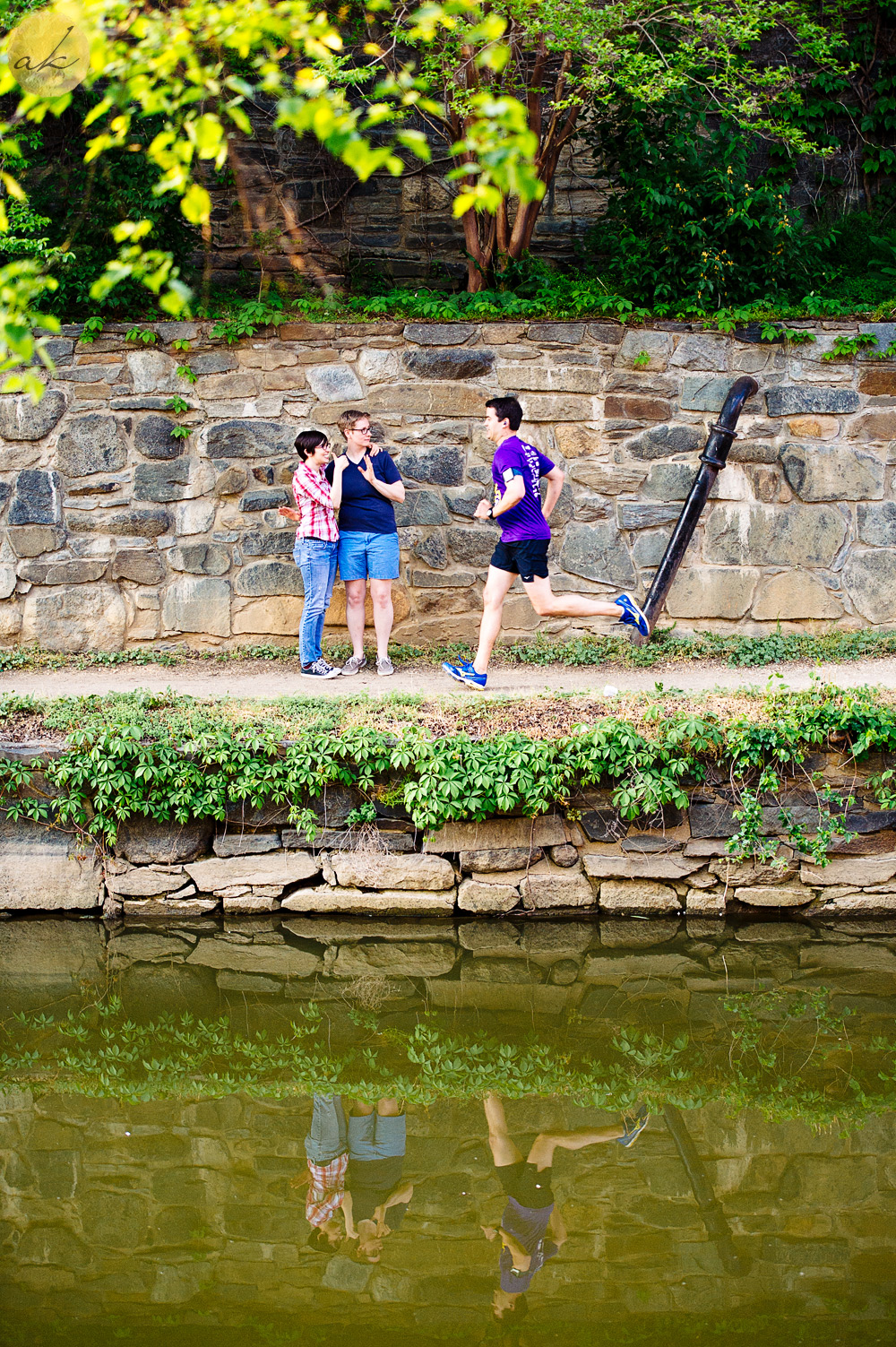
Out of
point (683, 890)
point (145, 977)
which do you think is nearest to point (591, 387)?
point (683, 890)

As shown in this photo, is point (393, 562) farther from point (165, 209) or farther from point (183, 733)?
point (165, 209)

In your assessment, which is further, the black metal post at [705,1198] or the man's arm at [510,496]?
the man's arm at [510,496]

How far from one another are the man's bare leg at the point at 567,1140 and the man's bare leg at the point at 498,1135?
0.19 feet

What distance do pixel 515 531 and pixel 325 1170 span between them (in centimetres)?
329

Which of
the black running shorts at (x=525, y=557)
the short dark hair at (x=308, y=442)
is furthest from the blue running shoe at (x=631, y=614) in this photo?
the short dark hair at (x=308, y=442)

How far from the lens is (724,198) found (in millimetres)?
6598

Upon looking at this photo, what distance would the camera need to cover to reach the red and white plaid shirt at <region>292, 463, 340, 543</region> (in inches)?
232

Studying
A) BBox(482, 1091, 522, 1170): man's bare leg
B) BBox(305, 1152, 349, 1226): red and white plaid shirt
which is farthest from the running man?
BBox(305, 1152, 349, 1226): red and white plaid shirt

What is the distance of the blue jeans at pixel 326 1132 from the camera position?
323 cm

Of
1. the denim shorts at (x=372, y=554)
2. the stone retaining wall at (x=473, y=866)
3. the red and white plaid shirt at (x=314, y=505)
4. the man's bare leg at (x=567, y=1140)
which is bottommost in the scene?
the man's bare leg at (x=567, y=1140)

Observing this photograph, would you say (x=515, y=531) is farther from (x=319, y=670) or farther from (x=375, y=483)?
(x=319, y=670)

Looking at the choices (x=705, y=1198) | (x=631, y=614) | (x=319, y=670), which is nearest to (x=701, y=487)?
(x=631, y=614)

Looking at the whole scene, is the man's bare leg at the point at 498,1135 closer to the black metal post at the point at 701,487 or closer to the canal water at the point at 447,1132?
the canal water at the point at 447,1132

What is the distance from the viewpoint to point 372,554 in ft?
19.7
